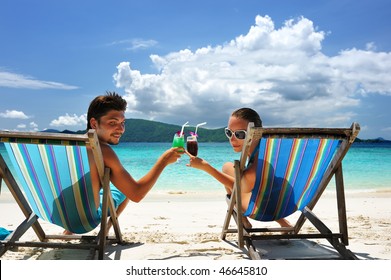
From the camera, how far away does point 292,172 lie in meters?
3.03

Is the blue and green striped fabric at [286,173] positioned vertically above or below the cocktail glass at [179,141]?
below

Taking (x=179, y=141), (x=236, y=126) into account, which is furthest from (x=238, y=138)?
(x=179, y=141)

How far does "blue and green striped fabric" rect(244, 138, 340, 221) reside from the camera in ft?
9.44

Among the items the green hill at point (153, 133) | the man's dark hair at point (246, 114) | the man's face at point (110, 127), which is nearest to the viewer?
the man's face at point (110, 127)

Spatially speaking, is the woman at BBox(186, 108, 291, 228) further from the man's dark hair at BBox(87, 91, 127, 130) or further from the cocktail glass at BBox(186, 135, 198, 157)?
the man's dark hair at BBox(87, 91, 127, 130)

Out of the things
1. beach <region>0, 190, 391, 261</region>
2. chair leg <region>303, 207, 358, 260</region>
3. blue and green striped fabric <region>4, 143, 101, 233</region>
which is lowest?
beach <region>0, 190, 391, 261</region>

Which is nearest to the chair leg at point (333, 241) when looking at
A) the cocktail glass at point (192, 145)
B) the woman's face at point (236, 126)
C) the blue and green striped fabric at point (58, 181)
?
the woman's face at point (236, 126)

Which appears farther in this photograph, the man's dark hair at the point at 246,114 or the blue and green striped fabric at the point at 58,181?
the man's dark hair at the point at 246,114

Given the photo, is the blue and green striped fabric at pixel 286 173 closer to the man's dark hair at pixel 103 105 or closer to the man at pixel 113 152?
the man at pixel 113 152

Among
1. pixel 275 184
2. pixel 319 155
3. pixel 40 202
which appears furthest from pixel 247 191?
pixel 40 202

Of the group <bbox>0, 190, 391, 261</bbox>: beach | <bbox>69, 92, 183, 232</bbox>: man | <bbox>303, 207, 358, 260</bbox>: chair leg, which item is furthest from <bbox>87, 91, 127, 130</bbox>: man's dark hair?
<bbox>303, 207, 358, 260</bbox>: chair leg

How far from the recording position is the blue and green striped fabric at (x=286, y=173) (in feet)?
9.44

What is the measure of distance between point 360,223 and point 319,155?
2154 mm
